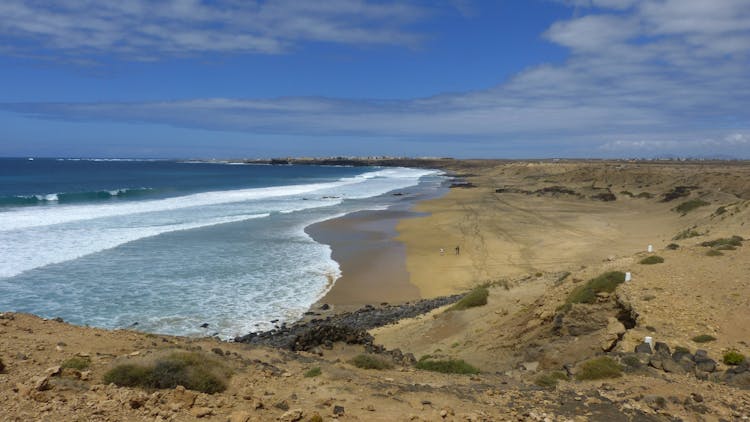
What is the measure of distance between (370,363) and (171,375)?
3555 millimetres

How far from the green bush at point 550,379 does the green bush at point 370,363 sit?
101 inches

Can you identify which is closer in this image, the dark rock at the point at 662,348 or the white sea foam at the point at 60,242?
the dark rock at the point at 662,348

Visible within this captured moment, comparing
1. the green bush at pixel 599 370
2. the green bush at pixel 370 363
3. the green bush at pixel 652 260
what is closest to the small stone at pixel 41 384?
the green bush at pixel 370 363

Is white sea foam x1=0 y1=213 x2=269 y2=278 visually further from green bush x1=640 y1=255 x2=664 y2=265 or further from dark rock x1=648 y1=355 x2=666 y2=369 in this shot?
green bush x1=640 y1=255 x2=664 y2=265

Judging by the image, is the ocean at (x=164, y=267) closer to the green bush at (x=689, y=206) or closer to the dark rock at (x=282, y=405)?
the dark rock at (x=282, y=405)

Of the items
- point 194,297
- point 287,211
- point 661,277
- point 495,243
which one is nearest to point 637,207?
point 495,243

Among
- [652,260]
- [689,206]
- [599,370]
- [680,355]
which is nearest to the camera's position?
[599,370]

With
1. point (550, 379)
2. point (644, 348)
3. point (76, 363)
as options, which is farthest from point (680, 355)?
point (76, 363)

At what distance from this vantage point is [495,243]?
28.8 metres

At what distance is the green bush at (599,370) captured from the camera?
8.21 meters

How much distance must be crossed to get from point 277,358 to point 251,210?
36.5m

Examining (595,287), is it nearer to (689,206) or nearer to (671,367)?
(671,367)

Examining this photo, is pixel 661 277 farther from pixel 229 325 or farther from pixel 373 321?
pixel 229 325

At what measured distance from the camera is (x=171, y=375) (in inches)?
271
